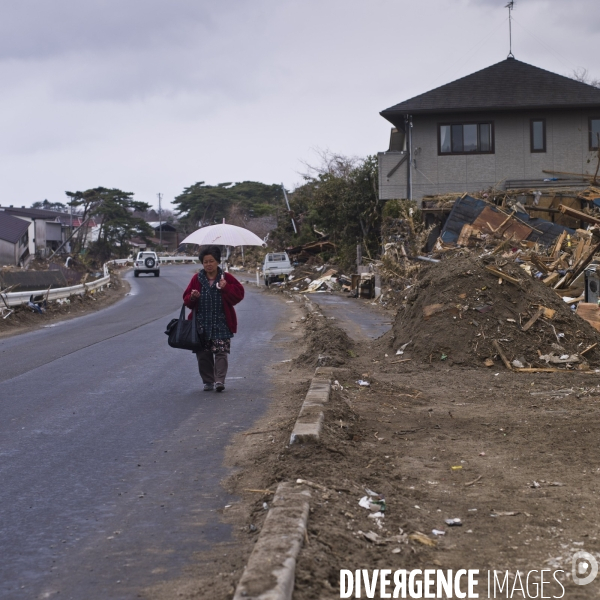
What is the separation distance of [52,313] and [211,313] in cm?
1636

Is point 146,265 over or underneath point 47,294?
over

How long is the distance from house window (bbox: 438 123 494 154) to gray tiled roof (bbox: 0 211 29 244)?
43.2 meters

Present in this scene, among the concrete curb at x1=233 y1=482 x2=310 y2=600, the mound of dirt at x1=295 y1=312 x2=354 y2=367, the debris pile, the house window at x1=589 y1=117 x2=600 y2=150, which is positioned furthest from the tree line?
the concrete curb at x1=233 y1=482 x2=310 y2=600

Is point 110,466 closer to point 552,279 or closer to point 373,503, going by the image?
point 373,503

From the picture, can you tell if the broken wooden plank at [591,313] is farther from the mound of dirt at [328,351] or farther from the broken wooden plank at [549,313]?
the mound of dirt at [328,351]

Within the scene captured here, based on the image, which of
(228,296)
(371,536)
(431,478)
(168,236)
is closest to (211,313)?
(228,296)

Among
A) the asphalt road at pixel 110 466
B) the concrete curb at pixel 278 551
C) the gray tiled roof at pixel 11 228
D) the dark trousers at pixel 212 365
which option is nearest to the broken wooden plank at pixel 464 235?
the asphalt road at pixel 110 466

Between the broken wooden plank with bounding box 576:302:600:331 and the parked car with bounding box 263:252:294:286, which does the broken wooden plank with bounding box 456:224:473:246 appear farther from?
the parked car with bounding box 263:252:294:286

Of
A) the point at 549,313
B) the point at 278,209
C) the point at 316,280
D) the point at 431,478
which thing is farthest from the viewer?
the point at 278,209

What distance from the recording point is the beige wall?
3247 cm

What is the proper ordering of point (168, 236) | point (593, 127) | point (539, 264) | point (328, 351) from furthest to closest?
point (168, 236), point (593, 127), point (539, 264), point (328, 351)

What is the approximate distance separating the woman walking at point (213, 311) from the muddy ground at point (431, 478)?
0.83m

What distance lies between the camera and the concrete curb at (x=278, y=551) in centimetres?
347

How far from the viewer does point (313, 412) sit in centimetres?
730
